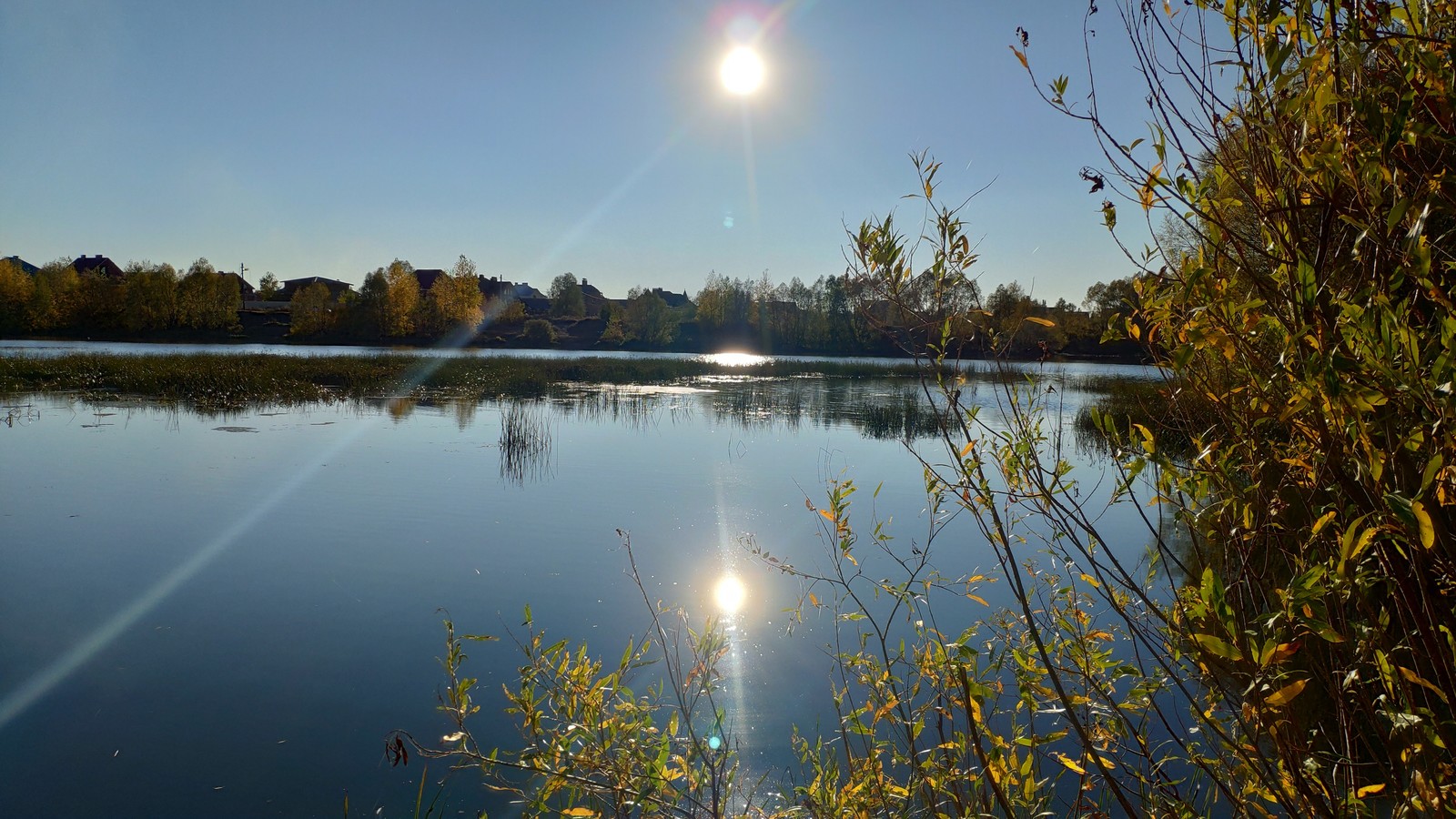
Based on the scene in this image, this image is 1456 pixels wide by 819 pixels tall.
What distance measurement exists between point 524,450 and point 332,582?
18.4ft

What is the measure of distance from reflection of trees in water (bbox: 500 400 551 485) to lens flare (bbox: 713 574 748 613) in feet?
14.3

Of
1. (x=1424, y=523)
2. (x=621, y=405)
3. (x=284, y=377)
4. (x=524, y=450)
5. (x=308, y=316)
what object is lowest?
(x=524, y=450)

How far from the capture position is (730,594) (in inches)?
230

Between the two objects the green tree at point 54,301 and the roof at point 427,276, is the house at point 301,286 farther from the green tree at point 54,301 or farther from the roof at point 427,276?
the green tree at point 54,301

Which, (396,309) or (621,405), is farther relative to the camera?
(396,309)

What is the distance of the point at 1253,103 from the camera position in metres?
1.33

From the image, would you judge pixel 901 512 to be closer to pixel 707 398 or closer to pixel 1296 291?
pixel 1296 291

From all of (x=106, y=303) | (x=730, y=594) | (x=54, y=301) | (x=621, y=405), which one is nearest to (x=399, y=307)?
(x=106, y=303)

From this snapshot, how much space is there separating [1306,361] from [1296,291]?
0.16 m

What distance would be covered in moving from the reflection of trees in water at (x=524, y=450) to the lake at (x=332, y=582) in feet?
0.31

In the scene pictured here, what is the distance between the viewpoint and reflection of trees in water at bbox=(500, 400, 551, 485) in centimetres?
1019

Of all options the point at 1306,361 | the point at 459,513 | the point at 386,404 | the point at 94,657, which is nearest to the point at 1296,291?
the point at 1306,361

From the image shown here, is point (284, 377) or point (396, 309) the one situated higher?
point (396, 309)

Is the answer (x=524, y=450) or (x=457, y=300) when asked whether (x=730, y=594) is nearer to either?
(x=524, y=450)
